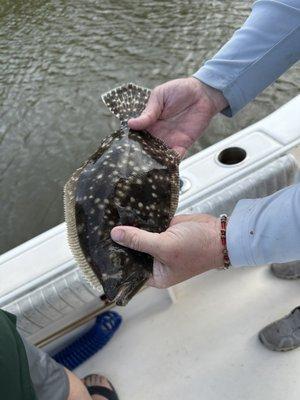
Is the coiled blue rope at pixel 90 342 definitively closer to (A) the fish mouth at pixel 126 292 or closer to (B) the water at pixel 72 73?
(A) the fish mouth at pixel 126 292

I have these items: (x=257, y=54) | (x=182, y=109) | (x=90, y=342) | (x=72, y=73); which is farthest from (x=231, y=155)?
(x=72, y=73)

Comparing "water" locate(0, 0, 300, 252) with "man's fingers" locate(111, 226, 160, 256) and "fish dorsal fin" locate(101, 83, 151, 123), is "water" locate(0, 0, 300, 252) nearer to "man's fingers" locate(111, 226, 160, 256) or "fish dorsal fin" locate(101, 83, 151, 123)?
"fish dorsal fin" locate(101, 83, 151, 123)

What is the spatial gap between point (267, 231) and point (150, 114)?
2.98ft

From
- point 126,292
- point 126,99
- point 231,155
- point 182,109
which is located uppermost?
point 126,99

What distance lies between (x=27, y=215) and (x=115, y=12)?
471cm

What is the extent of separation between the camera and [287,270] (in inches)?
114

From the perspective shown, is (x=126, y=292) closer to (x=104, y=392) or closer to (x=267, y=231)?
(x=267, y=231)

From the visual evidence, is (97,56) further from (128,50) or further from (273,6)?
(273,6)

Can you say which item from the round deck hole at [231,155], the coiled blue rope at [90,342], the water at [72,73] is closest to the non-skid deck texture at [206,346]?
the coiled blue rope at [90,342]

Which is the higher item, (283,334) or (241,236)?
(241,236)

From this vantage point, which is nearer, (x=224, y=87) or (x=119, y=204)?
(x=119, y=204)

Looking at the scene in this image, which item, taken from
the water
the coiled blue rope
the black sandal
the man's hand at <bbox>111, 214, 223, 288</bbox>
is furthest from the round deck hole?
the water

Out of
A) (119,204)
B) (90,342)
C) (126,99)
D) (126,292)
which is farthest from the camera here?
(90,342)

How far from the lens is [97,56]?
304 inches
